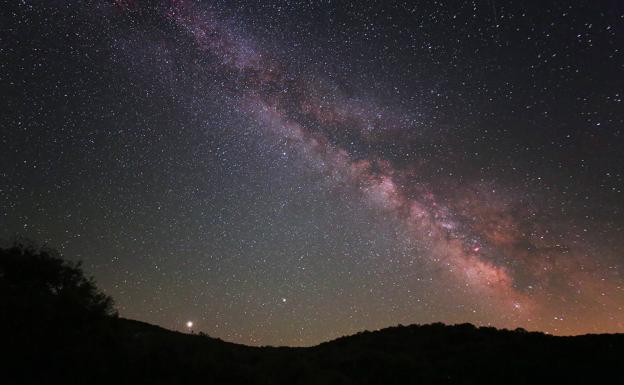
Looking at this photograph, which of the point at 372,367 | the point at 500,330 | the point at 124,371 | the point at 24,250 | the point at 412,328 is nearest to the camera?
the point at 124,371

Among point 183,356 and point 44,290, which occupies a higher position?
point 44,290

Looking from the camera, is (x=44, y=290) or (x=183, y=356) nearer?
(x=183, y=356)

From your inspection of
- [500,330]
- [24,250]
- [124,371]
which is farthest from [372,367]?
[24,250]

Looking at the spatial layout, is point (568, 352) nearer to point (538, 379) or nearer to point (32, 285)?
point (538, 379)

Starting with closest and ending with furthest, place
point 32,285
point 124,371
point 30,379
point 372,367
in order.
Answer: point 30,379, point 124,371, point 372,367, point 32,285

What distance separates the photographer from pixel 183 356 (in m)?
12.5

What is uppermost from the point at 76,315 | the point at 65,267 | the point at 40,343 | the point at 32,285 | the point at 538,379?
the point at 65,267

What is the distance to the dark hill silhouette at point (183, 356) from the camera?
10.9 metres

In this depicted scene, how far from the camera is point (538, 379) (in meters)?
13.0

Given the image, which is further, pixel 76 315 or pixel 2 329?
pixel 76 315

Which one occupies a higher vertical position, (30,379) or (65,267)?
(65,267)

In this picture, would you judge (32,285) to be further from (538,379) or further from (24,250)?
(538,379)

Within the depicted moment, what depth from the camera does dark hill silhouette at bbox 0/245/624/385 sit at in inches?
427

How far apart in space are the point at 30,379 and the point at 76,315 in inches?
143
